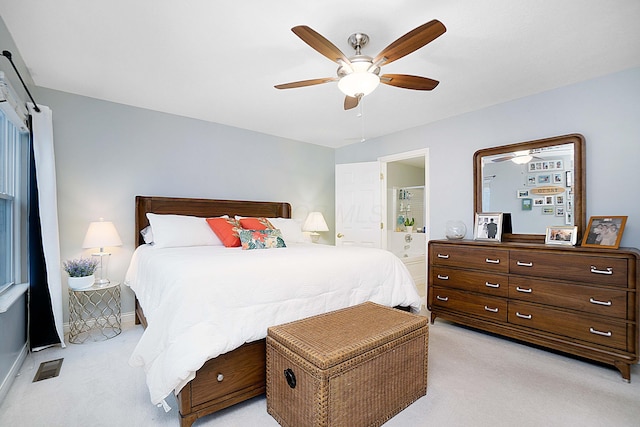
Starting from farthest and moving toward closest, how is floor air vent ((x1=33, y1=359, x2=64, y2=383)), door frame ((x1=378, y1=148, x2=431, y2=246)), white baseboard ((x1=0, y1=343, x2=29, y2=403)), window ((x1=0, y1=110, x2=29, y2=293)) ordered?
1. door frame ((x1=378, y1=148, x2=431, y2=246))
2. window ((x1=0, y1=110, x2=29, y2=293))
3. floor air vent ((x1=33, y1=359, x2=64, y2=383))
4. white baseboard ((x1=0, y1=343, x2=29, y2=403))

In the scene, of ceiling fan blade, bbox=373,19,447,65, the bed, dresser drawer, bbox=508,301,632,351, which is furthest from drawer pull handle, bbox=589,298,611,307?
ceiling fan blade, bbox=373,19,447,65

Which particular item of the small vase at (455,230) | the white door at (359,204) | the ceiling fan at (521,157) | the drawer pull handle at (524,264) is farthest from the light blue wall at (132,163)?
the drawer pull handle at (524,264)

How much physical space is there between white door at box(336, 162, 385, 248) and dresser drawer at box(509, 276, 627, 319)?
6.68ft

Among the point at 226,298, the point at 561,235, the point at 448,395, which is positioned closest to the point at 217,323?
the point at 226,298

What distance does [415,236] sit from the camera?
18.9 feet

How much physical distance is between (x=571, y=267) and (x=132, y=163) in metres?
4.24

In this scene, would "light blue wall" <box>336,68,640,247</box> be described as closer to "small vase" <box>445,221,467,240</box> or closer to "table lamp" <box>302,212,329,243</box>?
"small vase" <box>445,221,467,240</box>

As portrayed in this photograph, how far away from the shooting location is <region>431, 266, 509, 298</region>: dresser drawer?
108 inches

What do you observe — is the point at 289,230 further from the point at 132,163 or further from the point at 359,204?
the point at 132,163

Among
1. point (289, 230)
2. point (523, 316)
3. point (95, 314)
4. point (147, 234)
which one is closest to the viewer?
point (523, 316)

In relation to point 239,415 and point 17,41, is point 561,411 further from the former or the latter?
point 17,41

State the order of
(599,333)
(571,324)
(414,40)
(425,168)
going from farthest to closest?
(425,168)
(571,324)
(599,333)
(414,40)

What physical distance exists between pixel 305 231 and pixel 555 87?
3372mm

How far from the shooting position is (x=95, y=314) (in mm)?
3068
